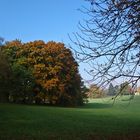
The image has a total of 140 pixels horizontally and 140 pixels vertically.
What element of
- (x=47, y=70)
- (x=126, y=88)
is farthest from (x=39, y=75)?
(x=126, y=88)

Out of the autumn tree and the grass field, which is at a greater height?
the autumn tree

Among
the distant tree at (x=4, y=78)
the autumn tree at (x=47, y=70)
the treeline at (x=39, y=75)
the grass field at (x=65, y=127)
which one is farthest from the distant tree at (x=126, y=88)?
the autumn tree at (x=47, y=70)

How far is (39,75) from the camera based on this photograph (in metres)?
65.8

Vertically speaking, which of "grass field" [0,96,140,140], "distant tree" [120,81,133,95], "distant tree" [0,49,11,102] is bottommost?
"grass field" [0,96,140,140]

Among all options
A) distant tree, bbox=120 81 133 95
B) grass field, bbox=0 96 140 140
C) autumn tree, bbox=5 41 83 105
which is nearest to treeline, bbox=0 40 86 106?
autumn tree, bbox=5 41 83 105

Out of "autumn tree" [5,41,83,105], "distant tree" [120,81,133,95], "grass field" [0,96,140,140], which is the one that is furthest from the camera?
"autumn tree" [5,41,83,105]

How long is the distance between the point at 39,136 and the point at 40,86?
48.1m

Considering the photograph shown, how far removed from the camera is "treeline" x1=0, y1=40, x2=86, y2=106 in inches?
2544

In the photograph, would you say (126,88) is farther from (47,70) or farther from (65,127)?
(47,70)

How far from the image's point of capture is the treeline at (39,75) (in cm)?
6462

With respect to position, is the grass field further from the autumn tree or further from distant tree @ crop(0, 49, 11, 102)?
the autumn tree

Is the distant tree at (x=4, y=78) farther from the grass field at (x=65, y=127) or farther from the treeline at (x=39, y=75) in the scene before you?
the grass field at (x=65, y=127)

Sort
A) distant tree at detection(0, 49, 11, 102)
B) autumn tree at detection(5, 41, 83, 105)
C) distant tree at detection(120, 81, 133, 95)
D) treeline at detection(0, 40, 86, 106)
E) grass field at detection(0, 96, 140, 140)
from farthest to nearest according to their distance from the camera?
autumn tree at detection(5, 41, 83, 105), treeline at detection(0, 40, 86, 106), distant tree at detection(0, 49, 11, 102), grass field at detection(0, 96, 140, 140), distant tree at detection(120, 81, 133, 95)

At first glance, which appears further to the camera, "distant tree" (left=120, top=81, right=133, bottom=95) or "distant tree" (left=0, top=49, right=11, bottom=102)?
"distant tree" (left=0, top=49, right=11, bottom=102)
